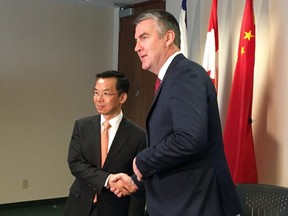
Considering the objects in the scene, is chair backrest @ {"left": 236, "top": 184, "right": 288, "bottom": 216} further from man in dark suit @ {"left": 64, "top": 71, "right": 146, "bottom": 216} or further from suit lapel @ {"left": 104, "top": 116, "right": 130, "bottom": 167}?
suit lapel @ {"left": 104, "top": 116, "right": 130, "bottom": 167}

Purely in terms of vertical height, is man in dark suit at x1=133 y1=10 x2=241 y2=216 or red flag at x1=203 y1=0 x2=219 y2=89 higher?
red flag at x1=203 y1=0 x2=219 y2=89

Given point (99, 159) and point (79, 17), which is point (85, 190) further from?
point (79, 17)

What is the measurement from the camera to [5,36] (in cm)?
432

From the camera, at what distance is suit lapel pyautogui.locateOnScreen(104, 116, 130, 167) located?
1825 millimetres

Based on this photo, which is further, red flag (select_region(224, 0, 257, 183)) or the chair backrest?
red flag (select_region(224, 0, 257, 183))

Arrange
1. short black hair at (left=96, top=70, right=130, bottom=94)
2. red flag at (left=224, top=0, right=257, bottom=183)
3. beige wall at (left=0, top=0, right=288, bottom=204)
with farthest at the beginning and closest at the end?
beige wall at (left=0, top=0, right=288, bottom=204) < red flag at (left=224, top=0, right=257, bottom=183) < short black hair at (left=96, top=70, right=130, bottom=94)

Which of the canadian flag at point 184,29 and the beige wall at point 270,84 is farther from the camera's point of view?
the canadian flag at point 184,29

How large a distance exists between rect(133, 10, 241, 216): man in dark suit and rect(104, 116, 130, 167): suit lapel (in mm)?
417

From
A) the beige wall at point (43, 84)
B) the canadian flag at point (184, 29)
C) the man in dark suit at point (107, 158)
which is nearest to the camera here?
the man in dark suit at point (107, 158)

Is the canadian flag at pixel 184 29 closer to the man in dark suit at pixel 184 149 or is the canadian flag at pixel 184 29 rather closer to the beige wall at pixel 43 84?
the beige wall at pixel 43 84

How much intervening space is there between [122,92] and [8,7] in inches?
118

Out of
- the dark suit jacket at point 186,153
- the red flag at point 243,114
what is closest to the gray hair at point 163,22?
the dark suit jacket at point 186,153

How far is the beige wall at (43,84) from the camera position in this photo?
437cm

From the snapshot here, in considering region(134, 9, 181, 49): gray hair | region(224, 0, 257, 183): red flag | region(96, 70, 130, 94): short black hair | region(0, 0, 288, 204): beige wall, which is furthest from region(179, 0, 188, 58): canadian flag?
region(134, 9, 181, 49): gray hair
